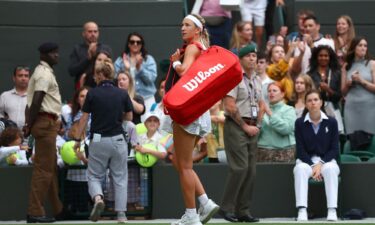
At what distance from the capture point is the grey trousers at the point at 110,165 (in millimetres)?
17797

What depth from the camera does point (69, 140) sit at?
1948 centimetres

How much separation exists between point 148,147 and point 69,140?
120 cm

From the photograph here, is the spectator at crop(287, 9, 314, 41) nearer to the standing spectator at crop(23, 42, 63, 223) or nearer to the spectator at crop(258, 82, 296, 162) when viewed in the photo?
the spectator at crop(258, 82, 296, 162)

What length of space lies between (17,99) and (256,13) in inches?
182

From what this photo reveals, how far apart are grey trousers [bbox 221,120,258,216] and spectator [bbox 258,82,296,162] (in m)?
0.98

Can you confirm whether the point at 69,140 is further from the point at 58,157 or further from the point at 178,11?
the point at 178,11

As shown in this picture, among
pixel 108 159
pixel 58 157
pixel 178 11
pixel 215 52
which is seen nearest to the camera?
pixel 215 52

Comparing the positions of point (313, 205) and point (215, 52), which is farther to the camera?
point (313, 205)

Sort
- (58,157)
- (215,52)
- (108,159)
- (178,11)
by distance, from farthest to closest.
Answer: (178,11)
(58,157)
(108,159)
(215,52)

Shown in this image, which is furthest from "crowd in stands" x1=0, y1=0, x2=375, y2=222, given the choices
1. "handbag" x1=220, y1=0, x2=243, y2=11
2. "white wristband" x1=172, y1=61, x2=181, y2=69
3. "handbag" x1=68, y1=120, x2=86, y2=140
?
"white wristband" x1=172, y1=61, x2=181, y2=69

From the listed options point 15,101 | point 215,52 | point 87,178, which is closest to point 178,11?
point 15,101

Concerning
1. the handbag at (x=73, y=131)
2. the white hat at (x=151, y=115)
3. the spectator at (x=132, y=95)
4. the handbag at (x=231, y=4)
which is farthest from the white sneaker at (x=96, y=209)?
the handbag at (x=231, y=4)

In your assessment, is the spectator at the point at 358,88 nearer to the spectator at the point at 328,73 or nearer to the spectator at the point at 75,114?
the spectator at the point at 328,73

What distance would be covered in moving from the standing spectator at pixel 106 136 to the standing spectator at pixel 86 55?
110 inches
